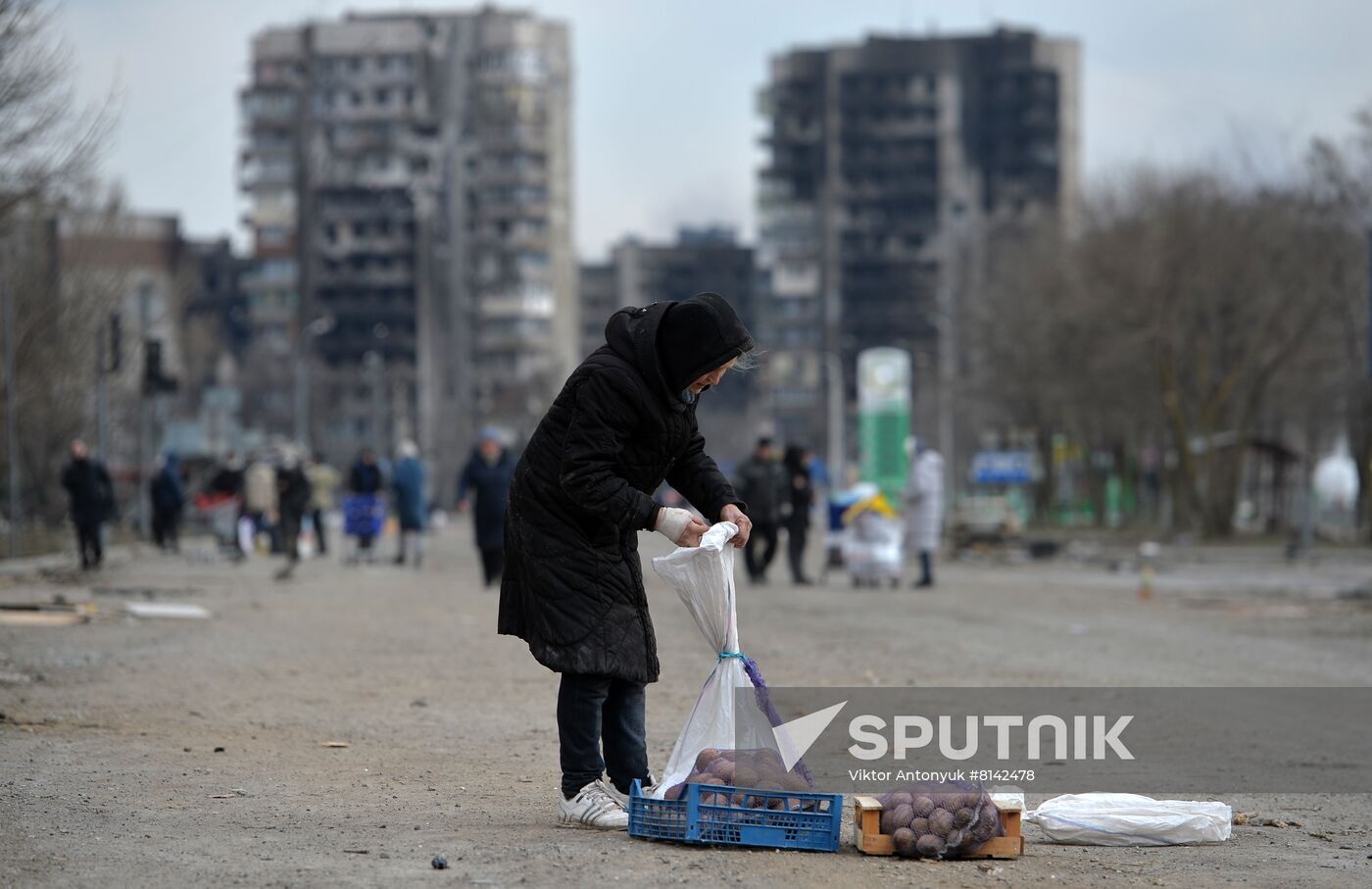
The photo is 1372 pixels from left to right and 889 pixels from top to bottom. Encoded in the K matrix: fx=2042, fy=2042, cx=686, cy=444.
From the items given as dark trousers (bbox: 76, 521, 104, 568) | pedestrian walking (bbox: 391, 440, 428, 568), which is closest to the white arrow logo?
dark trousers (bbox: 76, 521, 104, 568)

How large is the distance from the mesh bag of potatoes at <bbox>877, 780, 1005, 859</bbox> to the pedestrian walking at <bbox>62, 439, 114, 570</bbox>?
22181mm

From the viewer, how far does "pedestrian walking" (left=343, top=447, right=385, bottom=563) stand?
3369 centimetres

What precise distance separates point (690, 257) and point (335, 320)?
5217 centimetres

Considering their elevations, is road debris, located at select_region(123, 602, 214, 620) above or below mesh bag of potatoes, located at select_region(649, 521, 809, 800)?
below

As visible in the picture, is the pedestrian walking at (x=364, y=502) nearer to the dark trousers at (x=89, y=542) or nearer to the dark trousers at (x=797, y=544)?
the dark trousers at (x=89, y=542)

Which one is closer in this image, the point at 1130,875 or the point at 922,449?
the point at 1130,875

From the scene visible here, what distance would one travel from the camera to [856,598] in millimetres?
25125

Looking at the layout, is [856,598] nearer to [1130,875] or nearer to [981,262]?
[1130,875]

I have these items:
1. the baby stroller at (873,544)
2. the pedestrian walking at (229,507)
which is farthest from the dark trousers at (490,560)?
the pedestrian walking at (229,507)

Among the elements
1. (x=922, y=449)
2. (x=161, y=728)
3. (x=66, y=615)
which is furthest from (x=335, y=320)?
(x=161, y=728)

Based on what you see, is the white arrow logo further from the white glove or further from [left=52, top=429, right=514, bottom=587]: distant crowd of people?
[left=52, top=429, right=514, bottom=587]: distant crowd of people

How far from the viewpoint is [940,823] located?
6.77 metres

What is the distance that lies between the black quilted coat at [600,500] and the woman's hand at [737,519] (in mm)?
44

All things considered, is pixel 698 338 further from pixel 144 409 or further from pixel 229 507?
pixel 144 409
